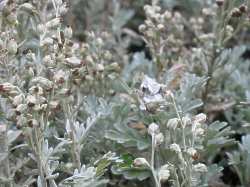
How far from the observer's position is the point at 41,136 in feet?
4.83

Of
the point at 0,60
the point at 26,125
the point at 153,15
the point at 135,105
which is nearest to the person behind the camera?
the point at 26,125

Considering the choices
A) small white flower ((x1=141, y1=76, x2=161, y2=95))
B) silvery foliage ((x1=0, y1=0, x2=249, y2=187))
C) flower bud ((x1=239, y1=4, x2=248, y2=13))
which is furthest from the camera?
flower bud ((x1=239, y1=4, x2=248, y2=13))

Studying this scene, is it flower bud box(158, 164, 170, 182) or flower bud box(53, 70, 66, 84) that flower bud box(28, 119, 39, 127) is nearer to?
flower bud box(53, 70, 66, 84)

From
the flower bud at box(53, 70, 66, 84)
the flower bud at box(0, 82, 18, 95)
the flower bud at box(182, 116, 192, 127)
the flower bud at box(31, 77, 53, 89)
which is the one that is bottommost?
the flower bud at box(182, 116, 192, 127)

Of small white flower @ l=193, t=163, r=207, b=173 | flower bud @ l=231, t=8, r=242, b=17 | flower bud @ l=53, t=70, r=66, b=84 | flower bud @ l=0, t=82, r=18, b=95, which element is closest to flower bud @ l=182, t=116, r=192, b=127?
small white flower @ l=193, t=163, r=207, b=173

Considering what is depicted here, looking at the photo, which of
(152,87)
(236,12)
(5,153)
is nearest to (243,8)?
(236,12)

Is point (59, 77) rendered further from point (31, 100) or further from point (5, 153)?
point (5, 153)

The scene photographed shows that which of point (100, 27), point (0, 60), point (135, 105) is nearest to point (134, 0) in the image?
point (100, 27)

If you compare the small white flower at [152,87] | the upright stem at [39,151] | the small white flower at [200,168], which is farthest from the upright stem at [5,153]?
the small white flower at [200,168]

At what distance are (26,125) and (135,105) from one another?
51 centimetres

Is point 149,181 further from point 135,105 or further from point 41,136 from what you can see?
point 41,136

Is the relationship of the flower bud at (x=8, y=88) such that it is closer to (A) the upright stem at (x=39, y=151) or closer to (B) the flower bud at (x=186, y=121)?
(A) the upright stem at (x=39, y=151)

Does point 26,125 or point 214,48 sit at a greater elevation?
point 214,48

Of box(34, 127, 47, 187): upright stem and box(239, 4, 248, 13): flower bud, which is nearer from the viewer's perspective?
box(34, 127, 47, 187): upright stem
